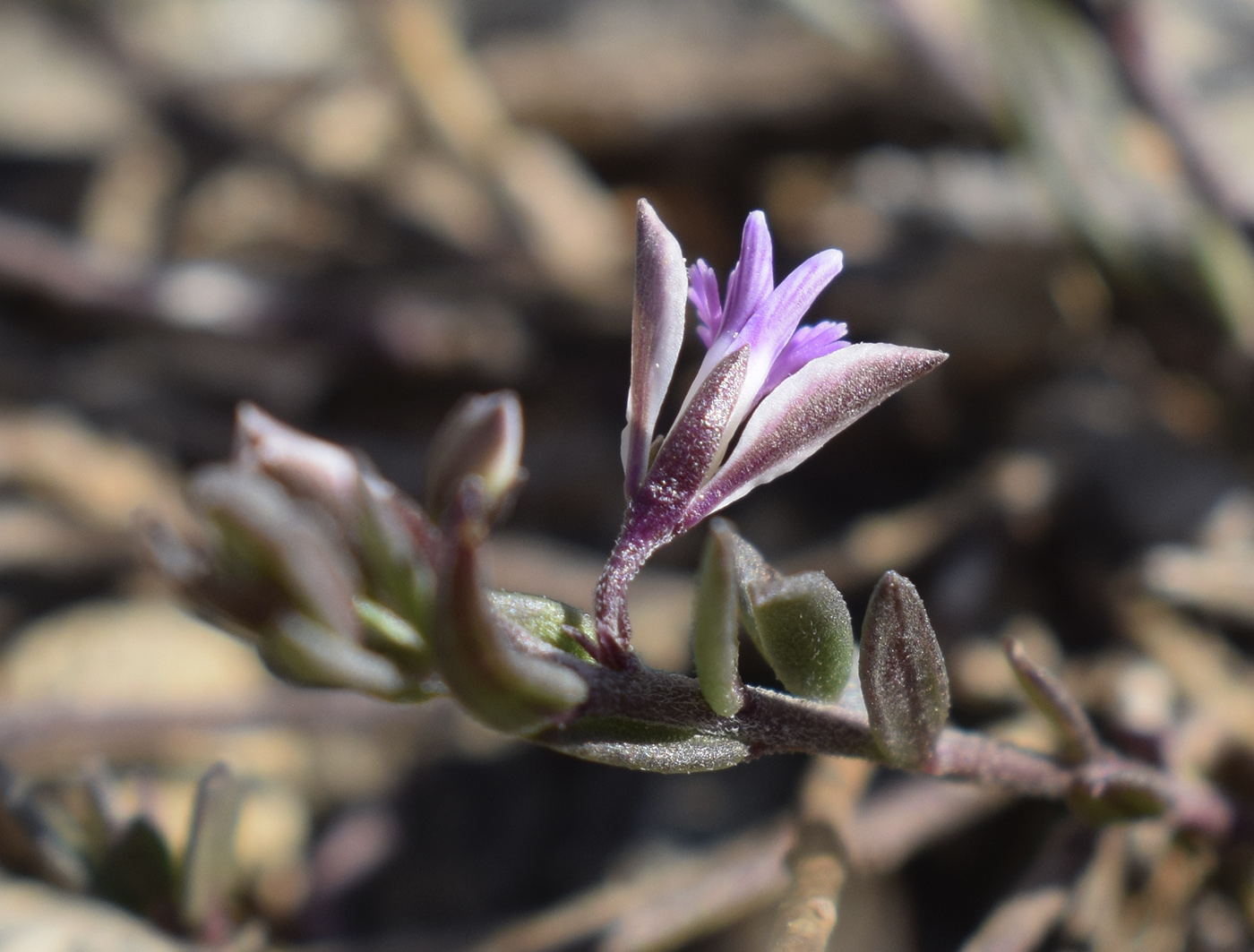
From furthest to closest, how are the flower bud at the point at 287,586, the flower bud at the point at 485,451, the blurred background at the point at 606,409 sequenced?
1. the blurred background at the point at 606,409
2. the flower bud at the point at 485,451
3. the flower bud at the point at 287,586

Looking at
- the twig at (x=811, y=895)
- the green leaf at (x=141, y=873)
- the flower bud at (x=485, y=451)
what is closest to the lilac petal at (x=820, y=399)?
the flower bud at (x=485, y=451)

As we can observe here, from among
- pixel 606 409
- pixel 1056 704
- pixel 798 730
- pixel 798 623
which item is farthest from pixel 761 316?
pixel 606 409

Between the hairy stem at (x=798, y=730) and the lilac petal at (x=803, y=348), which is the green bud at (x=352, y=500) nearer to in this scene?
the hairy stem at (x=798, y=730)

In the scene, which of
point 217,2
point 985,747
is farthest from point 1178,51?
point 217,2

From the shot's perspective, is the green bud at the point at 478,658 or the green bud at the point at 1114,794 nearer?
the green bud at the point at 478,658

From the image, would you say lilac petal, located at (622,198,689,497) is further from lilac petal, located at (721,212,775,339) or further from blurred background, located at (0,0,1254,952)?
blurred background, located at (0,0,1254,952)

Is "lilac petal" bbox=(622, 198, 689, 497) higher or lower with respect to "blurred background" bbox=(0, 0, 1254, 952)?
higher

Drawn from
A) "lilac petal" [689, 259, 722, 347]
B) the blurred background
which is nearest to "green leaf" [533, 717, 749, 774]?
"lilac petal" [689, 259, 722, 347]
